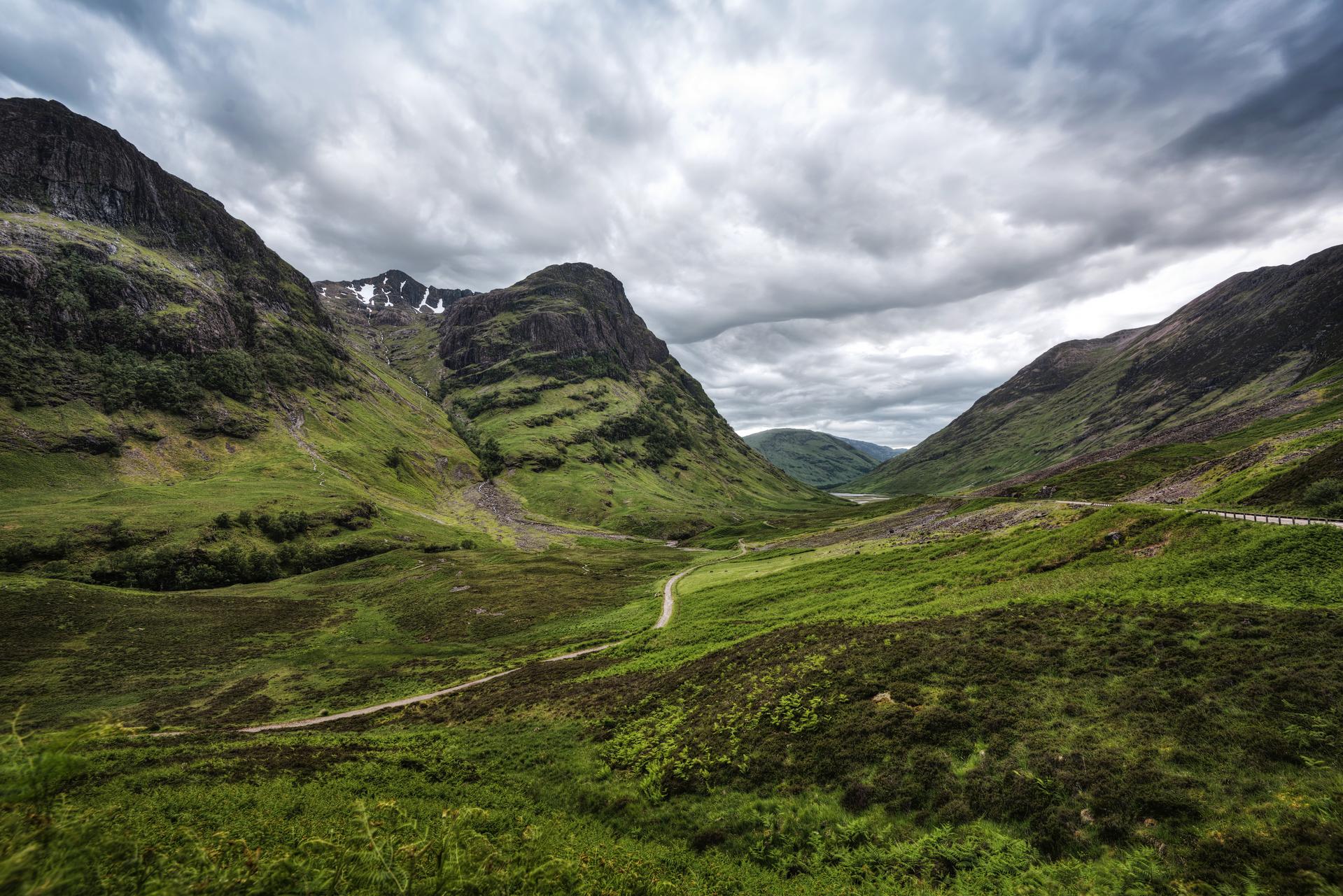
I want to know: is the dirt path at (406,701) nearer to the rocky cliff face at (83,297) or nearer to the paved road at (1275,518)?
the paved road at (1275,518)

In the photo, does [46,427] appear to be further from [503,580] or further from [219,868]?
[219,868]

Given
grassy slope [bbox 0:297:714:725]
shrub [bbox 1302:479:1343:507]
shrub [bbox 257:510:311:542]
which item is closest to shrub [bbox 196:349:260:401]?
grassy slope [bbox 0:297:714:725]

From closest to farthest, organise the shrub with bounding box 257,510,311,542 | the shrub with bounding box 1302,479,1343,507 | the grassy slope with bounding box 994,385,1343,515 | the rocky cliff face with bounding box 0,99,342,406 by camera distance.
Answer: the shrub with bounding box 1302,479,1343,507 < the grassy slope with bounding box 994,385,1343,515 < the shrub with bounding box 257,510,311,542 < the rocky cliff face with bounding box 0,99,342,406

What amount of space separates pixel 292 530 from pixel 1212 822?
458 ft

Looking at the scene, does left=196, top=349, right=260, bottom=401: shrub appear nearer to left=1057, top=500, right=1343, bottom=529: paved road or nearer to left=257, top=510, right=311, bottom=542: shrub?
left=257, top=510, right=311, bottom=542: shrub

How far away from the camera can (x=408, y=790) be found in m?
18.8

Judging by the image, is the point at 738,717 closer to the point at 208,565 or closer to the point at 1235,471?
the point at 1235,471

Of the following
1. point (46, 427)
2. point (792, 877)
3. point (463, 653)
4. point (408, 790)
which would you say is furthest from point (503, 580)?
point (46, 427)

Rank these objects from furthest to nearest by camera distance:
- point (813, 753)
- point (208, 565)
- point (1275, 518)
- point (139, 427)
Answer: point (139, 427)
point (208, 565)
point (1275, 518)
point (813, 753)

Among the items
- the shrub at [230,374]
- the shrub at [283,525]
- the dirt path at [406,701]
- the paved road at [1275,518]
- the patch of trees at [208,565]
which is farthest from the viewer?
the shrub at [230,374]

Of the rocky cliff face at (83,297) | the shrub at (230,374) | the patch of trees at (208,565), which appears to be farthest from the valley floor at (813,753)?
the shrub at (230,374)

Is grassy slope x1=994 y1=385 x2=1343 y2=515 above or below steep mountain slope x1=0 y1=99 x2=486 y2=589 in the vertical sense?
below

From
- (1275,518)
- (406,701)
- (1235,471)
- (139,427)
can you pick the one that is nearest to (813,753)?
(406,701)

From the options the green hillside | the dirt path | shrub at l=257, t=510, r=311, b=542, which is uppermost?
shrub at l=257, t=510, r=311, b=542
